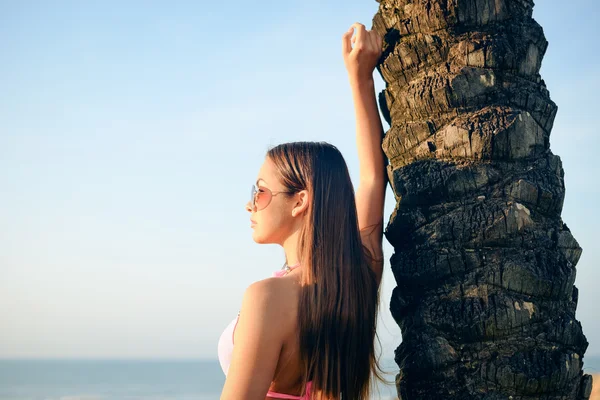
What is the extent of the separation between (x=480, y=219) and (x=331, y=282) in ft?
2.74

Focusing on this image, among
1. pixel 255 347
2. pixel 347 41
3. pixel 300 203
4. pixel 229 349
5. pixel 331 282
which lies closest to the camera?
pixel 255 347

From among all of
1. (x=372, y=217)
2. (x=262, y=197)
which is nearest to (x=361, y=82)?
(x=372, y=217)

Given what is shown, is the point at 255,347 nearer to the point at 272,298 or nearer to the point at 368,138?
the point at 272,298

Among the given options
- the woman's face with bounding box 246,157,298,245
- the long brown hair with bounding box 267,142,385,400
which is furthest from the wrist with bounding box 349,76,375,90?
the woman's face with bounding box 246,157,298,245

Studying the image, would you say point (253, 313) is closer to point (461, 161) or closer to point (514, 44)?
point (461, 161)

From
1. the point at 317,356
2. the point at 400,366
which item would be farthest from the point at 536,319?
the point at 317,356

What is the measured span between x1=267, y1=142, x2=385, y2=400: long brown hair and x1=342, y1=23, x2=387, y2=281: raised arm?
22 centimetres

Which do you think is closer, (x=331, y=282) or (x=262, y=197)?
(x=331, y=282)

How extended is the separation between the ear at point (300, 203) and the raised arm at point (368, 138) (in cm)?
49

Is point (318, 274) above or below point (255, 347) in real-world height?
above

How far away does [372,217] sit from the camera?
3703 mm

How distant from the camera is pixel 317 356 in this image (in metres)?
3.12

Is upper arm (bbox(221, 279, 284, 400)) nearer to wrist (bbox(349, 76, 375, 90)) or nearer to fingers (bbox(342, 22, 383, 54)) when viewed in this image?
wrist (bbox(349, 76, 375, 90))

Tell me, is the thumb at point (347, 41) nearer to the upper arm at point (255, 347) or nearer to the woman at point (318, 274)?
the woman at point (318, 274)
